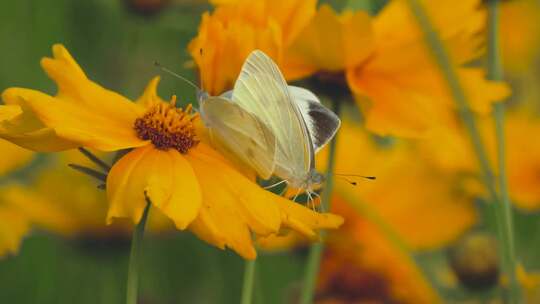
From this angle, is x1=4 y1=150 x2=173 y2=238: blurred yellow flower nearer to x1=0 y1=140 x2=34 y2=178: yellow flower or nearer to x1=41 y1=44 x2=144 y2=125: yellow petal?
x1=0 y1=140 x2=34 y2=178: yellow flower

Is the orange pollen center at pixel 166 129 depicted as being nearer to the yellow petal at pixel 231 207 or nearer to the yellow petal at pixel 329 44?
the yellow petal at pixel 231 207

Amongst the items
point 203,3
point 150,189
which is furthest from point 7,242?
point 203,3

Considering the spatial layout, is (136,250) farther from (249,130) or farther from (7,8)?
(7,8)

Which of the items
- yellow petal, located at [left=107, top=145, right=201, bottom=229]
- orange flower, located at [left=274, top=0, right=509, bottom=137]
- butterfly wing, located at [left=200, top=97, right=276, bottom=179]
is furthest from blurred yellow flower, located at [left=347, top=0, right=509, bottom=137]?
yellow petal, located at [left=107, top=145, right=201, bottom=229]

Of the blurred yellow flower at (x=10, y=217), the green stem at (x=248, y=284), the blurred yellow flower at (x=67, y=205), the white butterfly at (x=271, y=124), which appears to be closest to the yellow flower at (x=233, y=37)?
the white butterfly at (x=271, y=124)

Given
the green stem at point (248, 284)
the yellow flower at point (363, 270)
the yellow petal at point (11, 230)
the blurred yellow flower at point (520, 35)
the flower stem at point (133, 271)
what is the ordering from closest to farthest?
the flower stem at point (133, 271) < the green stem at point (248, 284) < the yellow petal at point (11, 230) < the yellow flower at point (363, 270) < the blurred yellow flower at point (520, 35)

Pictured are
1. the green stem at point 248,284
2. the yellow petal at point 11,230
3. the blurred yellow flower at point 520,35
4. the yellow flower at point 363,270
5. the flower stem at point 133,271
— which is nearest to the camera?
the flower stem at point 133,271

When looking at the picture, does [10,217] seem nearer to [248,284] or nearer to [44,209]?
[44,209]

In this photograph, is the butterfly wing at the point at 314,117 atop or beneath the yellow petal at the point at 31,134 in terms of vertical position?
beneath
